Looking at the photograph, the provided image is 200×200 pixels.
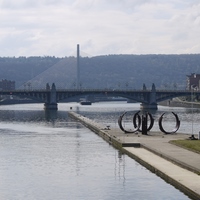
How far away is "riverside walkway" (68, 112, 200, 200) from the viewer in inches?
2162

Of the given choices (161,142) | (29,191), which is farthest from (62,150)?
(29,191)

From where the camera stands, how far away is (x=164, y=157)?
6925 cm

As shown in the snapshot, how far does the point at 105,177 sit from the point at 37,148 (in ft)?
92.1

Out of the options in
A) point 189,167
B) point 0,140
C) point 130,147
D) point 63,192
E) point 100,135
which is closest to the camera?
point 63,192

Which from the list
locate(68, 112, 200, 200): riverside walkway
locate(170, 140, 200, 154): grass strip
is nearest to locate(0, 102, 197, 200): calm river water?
locate(68, 112, 200, 200): riverside walkway

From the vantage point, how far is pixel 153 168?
63500 mm

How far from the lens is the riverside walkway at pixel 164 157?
54.9 metres

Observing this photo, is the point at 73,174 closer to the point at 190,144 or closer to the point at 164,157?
the point at 164,157

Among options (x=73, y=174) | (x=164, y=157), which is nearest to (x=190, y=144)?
(x=164, y=157)

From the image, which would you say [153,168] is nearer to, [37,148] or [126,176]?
[126,176]

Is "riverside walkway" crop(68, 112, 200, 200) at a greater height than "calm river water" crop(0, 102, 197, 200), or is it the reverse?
"riverside walkway" crop(68, 112, 200, 200)

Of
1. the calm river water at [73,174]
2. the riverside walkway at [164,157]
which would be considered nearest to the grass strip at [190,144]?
the riverside walkway at [164,157]

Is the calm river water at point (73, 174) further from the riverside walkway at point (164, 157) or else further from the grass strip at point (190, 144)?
the grass strip at point (190, 144)

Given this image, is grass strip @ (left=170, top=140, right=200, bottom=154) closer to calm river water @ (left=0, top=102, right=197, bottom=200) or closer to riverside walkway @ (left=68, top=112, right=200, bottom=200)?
riverside walkway @ (left=68, top=112, right=200, bottom=200)
